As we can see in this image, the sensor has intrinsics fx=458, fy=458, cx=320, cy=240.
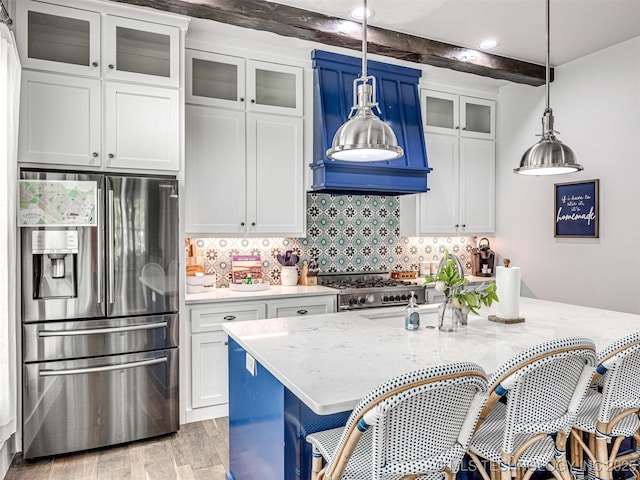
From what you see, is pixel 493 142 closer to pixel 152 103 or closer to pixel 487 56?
pixel 487 56

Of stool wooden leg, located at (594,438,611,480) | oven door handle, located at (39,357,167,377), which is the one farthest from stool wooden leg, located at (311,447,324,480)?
oven door handle, located at (39,357,167,377)

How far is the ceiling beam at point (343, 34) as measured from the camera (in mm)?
2912

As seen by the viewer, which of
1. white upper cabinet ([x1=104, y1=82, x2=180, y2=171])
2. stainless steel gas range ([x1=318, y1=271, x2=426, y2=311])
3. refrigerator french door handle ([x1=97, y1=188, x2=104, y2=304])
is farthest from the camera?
stainless steel gas range ([x1=318, y1=271, x2=426, y2=311])

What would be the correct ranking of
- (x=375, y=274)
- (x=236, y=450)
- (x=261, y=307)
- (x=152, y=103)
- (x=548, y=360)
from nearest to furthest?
(x=548, y=360), (x=236, y=450), (x=152, y=103), (x=261, y=307), (x=375, y=274)

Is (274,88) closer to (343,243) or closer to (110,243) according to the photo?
(343,243)

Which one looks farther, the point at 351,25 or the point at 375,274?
the point at 375,274

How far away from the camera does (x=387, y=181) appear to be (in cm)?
405

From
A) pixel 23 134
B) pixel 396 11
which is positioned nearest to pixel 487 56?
pixel 396 11

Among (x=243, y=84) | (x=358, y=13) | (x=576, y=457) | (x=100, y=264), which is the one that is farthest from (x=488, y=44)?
(x=100, y=264)

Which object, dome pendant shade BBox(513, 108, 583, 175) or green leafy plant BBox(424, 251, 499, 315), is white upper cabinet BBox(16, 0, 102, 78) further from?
dome pendant shade BBox(513, 108, 583, 175)

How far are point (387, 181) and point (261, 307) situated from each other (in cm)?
158

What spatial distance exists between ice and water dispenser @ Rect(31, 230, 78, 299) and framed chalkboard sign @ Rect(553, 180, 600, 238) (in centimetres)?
390

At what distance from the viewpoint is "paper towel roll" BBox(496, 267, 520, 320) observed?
2.43 metres

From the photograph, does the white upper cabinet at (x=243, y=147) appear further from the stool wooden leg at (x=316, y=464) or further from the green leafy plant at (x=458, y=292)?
the stool wooden leg at (x=316, y=464)
